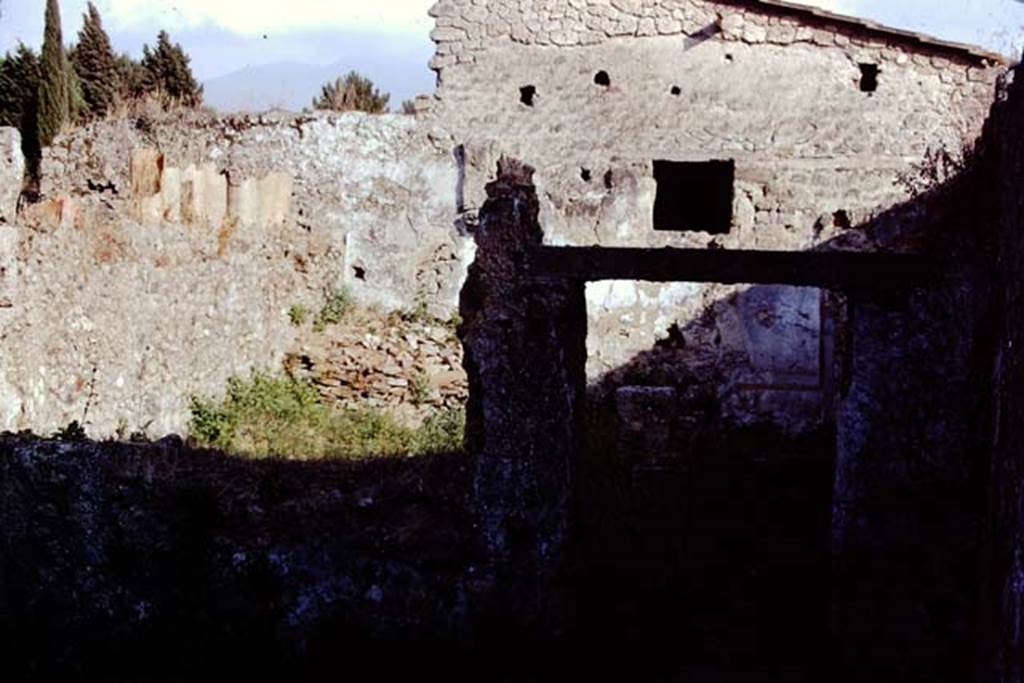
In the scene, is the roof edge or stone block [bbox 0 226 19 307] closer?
stone block [bbox 0 226 19 307]

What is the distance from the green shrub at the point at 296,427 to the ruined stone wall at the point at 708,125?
2.34 m

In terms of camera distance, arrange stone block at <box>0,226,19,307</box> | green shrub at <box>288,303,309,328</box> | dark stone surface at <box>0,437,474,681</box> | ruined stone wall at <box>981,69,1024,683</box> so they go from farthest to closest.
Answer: green shrub at <box>288,303,309,328</box>
stone block at <box>0,226,19,307</box>
dark stone surface at <box>0,437,474,681</box>
ruined stone wall at <box>981,69,1024,683</box>

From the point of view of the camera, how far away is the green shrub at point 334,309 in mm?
11109

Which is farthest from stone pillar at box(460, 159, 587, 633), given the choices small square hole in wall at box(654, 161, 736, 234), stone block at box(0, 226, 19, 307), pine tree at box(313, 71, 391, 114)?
pine tree at box(313, 71, 391, 114)

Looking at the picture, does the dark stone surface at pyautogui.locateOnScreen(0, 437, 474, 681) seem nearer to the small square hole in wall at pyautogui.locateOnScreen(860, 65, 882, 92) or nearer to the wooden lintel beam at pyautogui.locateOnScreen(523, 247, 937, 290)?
the wooden lintel beam at pyautogui.locateOnScreen(523, 247, 937, 290)

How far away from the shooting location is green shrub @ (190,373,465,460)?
29.0 ft

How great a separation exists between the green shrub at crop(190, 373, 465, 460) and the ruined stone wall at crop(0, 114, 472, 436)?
0.65ft

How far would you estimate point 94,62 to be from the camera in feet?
70.1

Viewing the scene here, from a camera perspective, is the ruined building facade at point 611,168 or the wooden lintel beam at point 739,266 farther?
the ruined building facade at point 611,168

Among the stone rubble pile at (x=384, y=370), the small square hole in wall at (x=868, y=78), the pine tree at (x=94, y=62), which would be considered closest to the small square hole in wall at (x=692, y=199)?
the small square hole in wall at (x=868, y=78)

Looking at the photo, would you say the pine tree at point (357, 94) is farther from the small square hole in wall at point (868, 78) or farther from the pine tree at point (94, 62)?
the small square hole in wall at point (868, 78)

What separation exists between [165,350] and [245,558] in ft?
14.0

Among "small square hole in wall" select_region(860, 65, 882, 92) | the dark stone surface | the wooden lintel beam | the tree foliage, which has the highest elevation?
the tree foliage

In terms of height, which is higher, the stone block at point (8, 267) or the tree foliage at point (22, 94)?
the tree foliage at point (22, 94)
